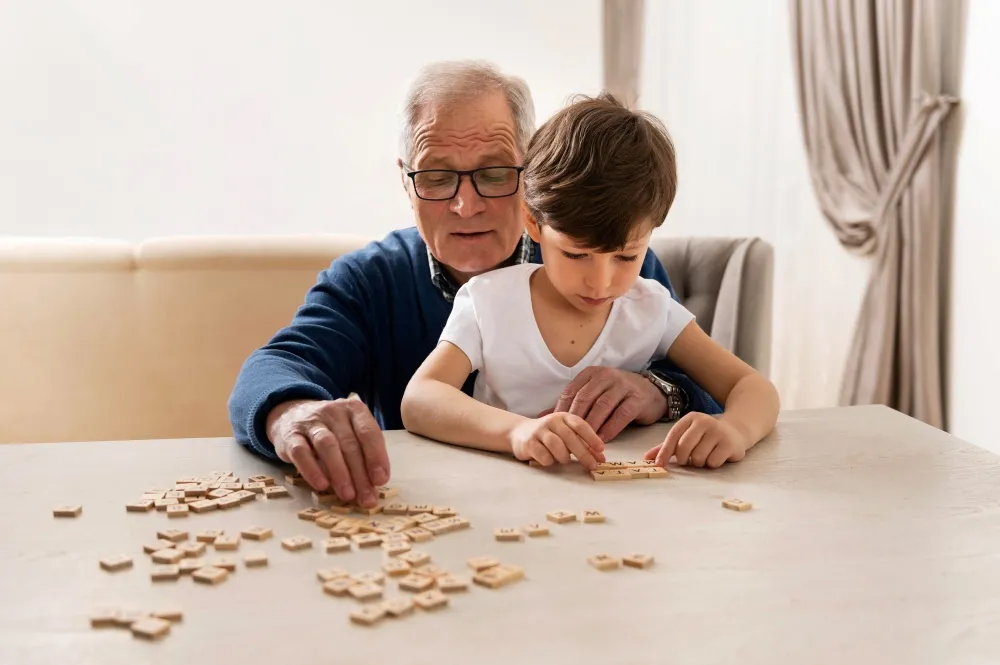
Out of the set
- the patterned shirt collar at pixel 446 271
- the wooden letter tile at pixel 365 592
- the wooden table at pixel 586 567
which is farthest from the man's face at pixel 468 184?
the wooden letter tile at pixel 365 592

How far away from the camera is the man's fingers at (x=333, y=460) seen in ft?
4.49

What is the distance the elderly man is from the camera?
1.81 metres

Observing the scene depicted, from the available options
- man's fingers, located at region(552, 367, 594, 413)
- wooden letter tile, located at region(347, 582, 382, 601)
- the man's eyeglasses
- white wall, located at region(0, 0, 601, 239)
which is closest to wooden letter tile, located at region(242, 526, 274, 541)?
wooden letter tile, located at region(347, 582, 382, 601)

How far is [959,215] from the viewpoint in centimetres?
364

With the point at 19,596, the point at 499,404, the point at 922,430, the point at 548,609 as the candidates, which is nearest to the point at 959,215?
the point at 922,430

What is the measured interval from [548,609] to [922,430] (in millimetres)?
1105

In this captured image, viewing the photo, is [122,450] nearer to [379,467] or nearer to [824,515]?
[379,467]

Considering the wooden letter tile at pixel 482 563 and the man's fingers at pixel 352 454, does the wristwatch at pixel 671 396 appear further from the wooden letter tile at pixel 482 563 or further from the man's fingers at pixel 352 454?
the wooden letter tile at pixel 482 563

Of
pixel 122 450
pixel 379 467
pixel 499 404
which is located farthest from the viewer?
pixel 499 404

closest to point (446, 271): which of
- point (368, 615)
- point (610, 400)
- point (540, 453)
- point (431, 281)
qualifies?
point (431, 281)

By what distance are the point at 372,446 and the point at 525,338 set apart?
23.1 inches

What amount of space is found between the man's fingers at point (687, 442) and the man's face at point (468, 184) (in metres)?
0.84

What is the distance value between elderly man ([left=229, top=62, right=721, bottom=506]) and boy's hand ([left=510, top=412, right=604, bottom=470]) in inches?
8.4

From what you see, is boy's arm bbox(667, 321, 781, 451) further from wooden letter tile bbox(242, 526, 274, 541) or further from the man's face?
wooden letter tile bbox(242, 526, 274, 541)
